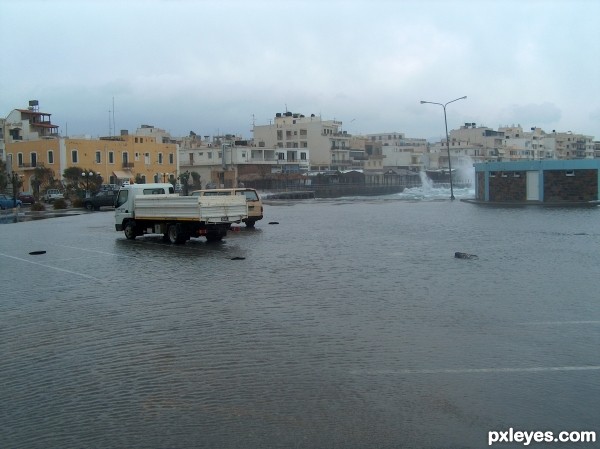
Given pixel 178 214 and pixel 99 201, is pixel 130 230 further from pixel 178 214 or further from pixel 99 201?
A: pixel 99 201

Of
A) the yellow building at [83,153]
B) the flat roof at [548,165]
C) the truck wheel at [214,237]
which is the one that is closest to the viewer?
the truck wheel at [214,237]

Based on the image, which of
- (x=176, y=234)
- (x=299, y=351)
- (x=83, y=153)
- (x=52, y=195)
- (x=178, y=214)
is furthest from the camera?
(x=83, y=153)

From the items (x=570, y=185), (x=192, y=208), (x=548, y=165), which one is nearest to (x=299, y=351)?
(x=192, y=208)

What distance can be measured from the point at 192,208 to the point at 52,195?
2029 inches

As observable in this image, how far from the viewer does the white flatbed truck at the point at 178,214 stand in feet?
73.7

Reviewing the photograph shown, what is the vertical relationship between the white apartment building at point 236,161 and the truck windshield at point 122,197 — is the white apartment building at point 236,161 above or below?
above

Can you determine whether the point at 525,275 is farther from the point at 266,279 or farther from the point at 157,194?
the point at 157,194

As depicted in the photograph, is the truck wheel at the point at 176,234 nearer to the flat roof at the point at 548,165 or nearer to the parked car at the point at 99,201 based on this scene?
the parked car at the point at 99,201

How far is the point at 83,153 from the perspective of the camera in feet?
260

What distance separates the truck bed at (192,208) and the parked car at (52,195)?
45.6m

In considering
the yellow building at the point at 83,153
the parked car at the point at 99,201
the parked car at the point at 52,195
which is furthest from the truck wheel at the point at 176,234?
the yellow building at the point at 83,153

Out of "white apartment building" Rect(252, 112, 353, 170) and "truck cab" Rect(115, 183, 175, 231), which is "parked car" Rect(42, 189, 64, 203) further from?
"white apartment building" Rect(252, 112, 353, 170)

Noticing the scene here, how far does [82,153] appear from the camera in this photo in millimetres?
79250

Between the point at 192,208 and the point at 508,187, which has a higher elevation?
the point at 508,187
